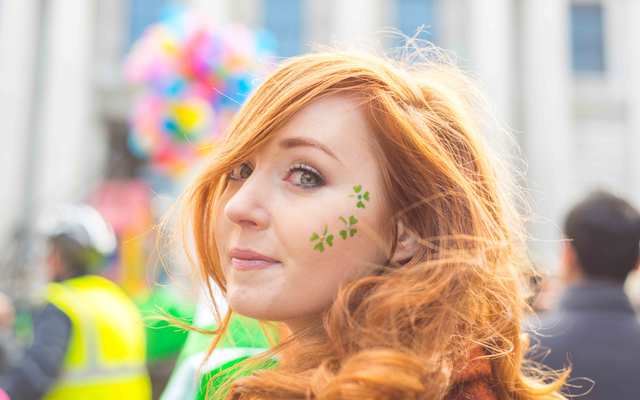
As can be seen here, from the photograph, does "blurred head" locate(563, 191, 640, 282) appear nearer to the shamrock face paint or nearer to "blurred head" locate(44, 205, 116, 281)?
the shamrock face paint

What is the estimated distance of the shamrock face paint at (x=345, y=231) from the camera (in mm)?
1077

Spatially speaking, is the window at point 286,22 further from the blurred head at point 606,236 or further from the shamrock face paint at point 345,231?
the shamrock face paint at point 345,231

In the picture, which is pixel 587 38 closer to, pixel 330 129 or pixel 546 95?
pixel 546 95

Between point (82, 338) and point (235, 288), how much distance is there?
6.40 feet

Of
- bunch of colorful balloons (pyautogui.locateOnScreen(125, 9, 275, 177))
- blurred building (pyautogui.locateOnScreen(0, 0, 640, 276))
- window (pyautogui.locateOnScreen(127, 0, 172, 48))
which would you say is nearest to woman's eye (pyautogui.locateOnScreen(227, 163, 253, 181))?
bunch of colorful balloons (pyautogui.locateOnScreen(125, 9, 275, 177))

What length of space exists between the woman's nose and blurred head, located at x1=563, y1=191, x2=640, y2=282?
160 cm

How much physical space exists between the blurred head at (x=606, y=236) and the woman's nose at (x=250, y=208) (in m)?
1.60

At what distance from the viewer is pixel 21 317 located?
27.7 ft

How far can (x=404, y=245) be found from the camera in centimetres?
115

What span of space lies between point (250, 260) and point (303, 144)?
0.20 m

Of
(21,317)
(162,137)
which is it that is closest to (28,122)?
(21,317)

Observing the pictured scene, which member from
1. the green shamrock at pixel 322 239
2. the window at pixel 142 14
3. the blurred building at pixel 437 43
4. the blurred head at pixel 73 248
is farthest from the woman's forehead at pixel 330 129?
the window at pixel 142 14

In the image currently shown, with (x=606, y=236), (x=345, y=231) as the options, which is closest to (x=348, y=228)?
(x=345, y=231)

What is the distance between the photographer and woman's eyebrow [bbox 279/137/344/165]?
1.10 metres
